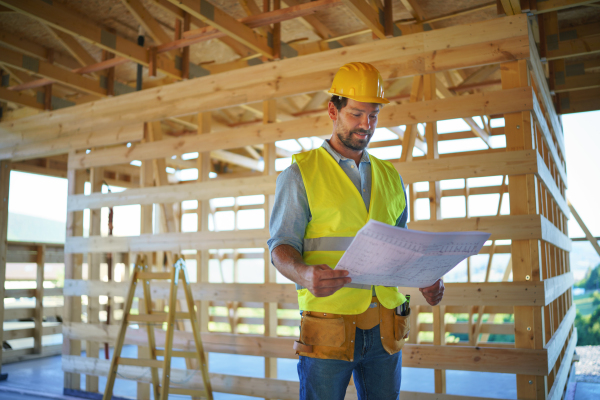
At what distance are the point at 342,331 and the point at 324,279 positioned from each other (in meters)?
0.30

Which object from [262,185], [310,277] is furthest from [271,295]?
[310,277]

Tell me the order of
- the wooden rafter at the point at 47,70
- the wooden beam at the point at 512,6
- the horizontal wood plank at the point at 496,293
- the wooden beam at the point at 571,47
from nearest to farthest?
the horizontal wood plank at the point at 496,293
the wooden beam at the point at 512,6
the wooden beam at the point at 571,47
the wooden rafter at the point at 47,70

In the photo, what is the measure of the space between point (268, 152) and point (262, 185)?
288mm

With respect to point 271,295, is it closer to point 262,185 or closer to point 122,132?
point 262,185

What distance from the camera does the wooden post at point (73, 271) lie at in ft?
15.6

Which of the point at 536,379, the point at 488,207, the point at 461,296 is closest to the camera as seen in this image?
the point at 536,379

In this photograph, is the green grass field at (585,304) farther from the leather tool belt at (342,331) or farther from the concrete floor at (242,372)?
the leather tool belt at (342,331)

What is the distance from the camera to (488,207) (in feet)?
25.6

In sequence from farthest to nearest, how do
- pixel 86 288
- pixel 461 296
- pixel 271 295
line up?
1. pixel 86 288
2. pixel 271 295
3. pixel 461 296

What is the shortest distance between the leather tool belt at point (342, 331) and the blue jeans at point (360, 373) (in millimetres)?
27

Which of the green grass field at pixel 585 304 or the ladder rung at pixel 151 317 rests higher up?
the ladder rung at pixel 151 317

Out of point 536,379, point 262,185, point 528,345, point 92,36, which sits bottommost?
point 536,379

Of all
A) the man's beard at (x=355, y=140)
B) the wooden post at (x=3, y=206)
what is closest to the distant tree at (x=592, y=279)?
the man's beard at (x=355, y=140)

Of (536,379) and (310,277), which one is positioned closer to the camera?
(310,277)
